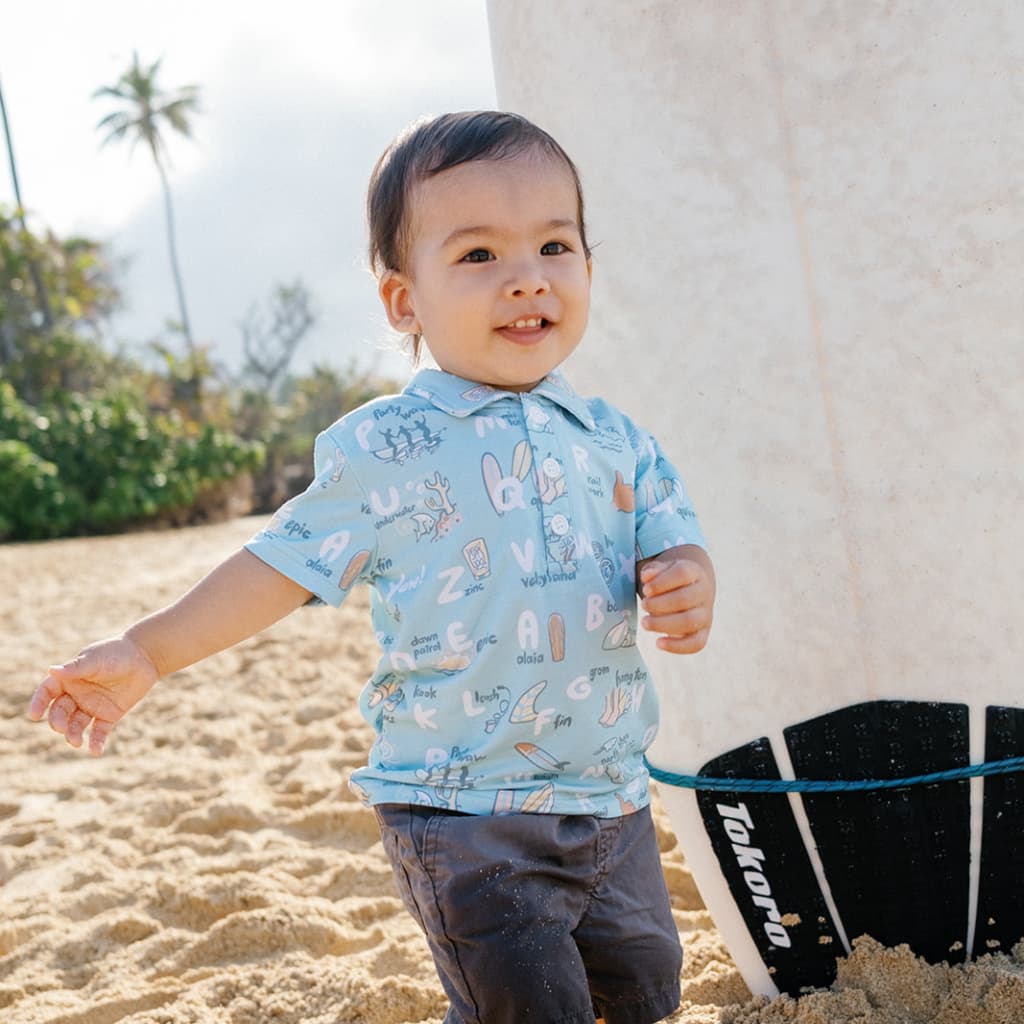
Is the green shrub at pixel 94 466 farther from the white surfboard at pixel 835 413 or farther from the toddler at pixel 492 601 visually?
the toddler at pixel 492 601

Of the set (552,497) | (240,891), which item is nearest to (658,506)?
(552,497)

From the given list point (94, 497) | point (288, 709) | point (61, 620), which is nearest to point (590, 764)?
point (288, 709)

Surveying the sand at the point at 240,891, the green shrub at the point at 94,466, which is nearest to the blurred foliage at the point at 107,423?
the green shrub at the point at 94,466

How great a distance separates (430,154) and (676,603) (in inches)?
24.5

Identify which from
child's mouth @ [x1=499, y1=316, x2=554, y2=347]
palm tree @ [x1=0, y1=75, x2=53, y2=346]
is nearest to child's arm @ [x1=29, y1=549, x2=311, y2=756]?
child's mouth @ [x1=499, y1=316, x2=554, y2=347]

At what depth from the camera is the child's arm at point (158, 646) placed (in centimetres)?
126

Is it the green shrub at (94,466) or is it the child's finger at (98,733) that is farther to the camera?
the green shrub at (94,466)

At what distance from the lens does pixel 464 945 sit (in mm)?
1374

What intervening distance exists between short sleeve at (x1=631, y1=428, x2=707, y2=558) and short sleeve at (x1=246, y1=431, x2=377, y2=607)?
354 millimetres

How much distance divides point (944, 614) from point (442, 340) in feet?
2.79

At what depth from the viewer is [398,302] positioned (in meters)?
1.54

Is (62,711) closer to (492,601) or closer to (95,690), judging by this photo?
(95,690)

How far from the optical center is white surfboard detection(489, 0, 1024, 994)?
1.71 meters

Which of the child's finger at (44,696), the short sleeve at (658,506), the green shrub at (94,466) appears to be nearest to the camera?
the child's finger at (44,696)
